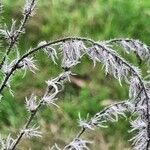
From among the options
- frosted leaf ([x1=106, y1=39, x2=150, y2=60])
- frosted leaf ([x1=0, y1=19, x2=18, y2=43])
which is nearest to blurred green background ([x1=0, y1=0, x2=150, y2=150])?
frosted leaf ([x1=0, y1=19, x2=18, y2=43])

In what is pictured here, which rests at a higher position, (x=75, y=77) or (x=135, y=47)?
(x=75, y=77)

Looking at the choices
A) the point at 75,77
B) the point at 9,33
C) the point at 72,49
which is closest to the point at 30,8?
the point at 9,33

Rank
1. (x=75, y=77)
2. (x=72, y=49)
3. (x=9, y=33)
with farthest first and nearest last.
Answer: (x=75, y=77) → (x=9, y=33) → (x=72, y=49)

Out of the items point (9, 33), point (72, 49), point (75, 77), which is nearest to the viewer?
point (72, 49)

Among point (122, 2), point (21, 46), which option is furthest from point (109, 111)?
point (122, 2)

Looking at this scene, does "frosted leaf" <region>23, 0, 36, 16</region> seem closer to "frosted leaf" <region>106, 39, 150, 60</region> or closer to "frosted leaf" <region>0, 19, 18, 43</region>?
"frosted leaf" <region>0, 19, 18, 43</region>

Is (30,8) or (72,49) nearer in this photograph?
(72,49)

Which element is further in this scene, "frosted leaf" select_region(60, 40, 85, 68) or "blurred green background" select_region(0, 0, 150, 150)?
"blurred green background" select_region(0, 0, 150, 150)

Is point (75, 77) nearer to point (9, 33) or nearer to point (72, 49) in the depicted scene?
point (9, 33)

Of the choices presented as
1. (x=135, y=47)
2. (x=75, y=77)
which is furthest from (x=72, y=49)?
(x=75, y=77)

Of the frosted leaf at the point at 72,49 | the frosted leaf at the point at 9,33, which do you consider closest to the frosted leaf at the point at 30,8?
the frosted leaf at the point at 9,33
